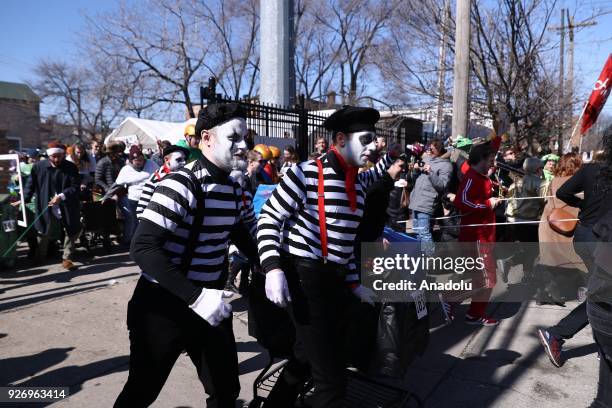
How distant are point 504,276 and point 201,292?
5736 mm

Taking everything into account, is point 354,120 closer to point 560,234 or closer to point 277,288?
point 277,288

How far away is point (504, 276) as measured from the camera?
22.4ft

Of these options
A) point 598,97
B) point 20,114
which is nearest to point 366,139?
point 598,97

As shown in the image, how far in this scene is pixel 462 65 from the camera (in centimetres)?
910

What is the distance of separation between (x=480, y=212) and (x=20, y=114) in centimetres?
5575

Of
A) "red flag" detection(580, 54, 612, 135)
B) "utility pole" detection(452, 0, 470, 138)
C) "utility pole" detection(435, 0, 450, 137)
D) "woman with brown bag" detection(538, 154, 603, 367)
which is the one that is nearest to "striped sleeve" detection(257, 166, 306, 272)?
"woman with brown bag" detection(538, 154, 603, 367)

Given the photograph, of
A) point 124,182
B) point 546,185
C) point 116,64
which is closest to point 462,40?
point 546,185

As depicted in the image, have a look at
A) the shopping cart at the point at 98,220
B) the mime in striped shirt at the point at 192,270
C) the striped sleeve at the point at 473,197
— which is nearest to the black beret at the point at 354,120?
the mime in striped shirt at the point at 192,270

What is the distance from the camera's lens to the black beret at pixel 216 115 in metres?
2.53

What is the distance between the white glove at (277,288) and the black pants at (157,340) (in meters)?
0.36

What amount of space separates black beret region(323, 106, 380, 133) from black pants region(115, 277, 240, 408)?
1.33 meters

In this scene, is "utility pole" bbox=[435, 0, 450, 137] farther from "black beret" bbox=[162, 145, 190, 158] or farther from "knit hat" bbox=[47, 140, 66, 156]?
"black beret" bbox=[162, 145, 190, 158]

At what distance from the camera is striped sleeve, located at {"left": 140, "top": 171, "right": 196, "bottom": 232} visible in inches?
85.7

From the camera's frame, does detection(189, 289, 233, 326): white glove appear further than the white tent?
No
